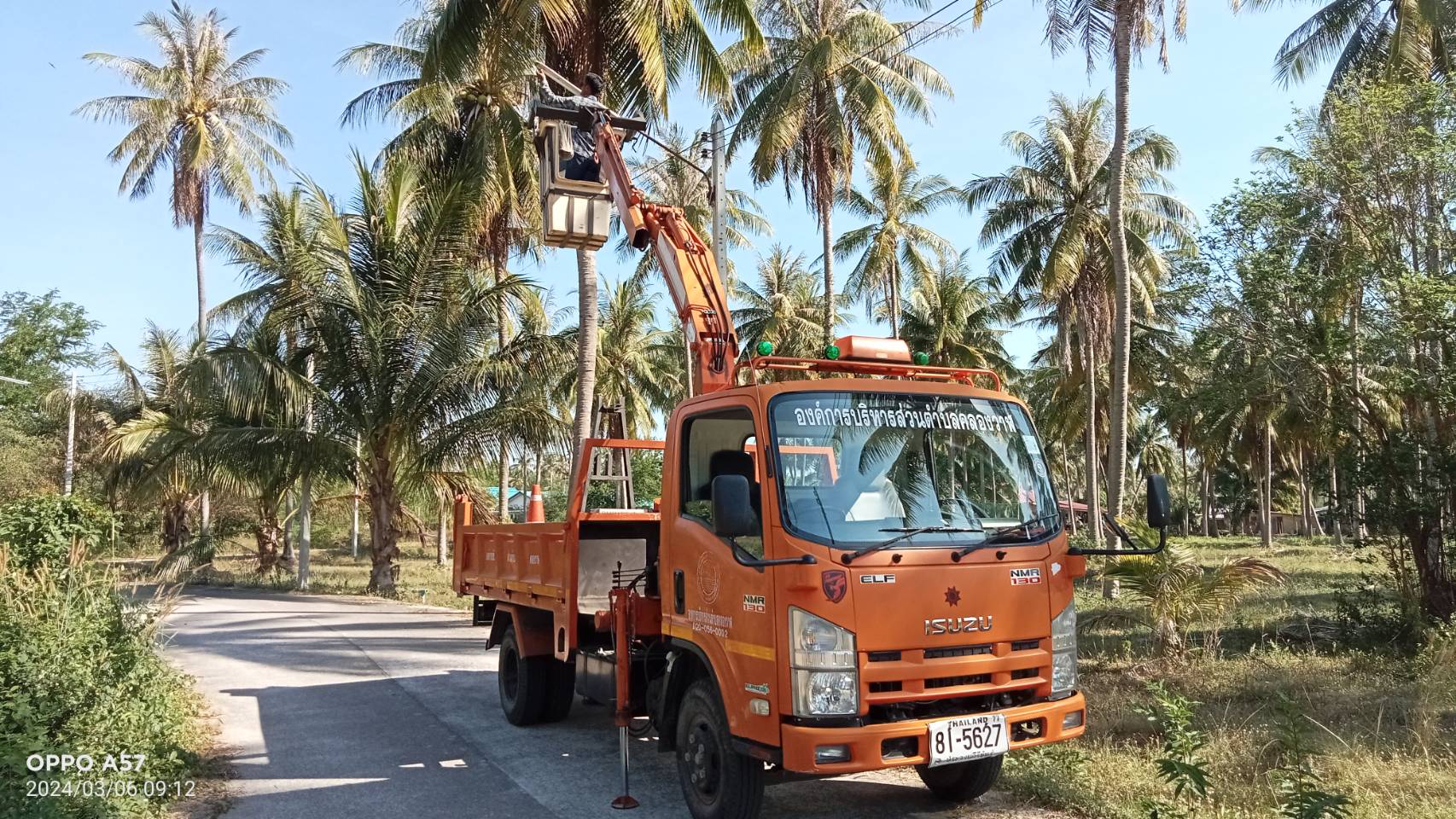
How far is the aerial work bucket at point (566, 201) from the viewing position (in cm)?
914

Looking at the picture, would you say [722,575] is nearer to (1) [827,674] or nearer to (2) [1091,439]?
(1) [827,674]

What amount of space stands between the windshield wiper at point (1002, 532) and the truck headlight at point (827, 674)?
778 mm

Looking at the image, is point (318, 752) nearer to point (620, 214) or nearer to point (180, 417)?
point (620, 214)

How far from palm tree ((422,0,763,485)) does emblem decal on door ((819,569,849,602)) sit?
11.5m

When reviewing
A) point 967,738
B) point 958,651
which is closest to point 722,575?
point 958,651

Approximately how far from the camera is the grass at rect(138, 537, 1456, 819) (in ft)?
18.7

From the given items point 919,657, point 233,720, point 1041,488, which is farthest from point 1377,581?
point 233,720

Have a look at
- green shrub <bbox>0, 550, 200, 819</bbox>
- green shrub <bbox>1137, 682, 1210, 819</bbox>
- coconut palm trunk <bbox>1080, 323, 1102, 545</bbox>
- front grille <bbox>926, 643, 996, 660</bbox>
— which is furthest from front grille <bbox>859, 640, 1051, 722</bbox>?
coconut palm trunk <bbox>1080, 323, 1102, 545</bbox>

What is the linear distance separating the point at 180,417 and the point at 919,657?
79.6ft

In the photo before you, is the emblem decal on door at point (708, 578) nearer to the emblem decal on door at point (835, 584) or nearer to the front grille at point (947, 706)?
the emblem decal on door at point (835, 584)

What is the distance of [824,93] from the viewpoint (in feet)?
72.8

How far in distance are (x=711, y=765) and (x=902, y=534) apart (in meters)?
1.73

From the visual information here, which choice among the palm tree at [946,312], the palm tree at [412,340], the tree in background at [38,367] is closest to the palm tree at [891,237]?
the palm tree at [946,312]

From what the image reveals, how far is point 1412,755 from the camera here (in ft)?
21.0
